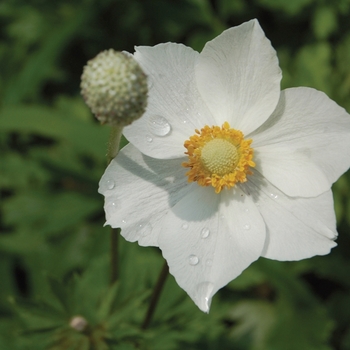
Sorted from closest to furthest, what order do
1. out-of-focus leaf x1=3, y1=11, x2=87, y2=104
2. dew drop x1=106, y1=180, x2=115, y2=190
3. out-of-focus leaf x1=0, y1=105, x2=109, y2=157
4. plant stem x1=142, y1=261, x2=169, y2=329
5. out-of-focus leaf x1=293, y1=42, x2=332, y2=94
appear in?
dew drop x1=106, y1=180, x2=115, y2=190 < plant stem x1=142, y1=261, x2=169, y2=329 < out-of-focus leaf x1=293, y1=42, x2=332, y2=94 < out-of-focus leaf x1=0, y1=105, x2=109, y2=157 < out-of-focus leaf x1=3, y1=11, x2=87, y2=104

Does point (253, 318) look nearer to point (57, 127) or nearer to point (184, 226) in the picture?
point (57, 127)

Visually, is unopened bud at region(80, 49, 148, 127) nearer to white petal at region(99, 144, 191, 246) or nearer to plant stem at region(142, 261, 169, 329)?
white petal at region(99, 144, 191, 246)

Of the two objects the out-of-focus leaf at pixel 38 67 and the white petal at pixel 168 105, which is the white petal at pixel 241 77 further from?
the out-of-focus leaf at pixel 38 67

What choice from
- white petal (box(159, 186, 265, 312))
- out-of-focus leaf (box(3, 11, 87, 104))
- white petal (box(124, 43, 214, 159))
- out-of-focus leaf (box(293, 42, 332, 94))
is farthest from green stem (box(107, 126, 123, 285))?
out-of-focus leaf (box(3, 11, 87, 104))

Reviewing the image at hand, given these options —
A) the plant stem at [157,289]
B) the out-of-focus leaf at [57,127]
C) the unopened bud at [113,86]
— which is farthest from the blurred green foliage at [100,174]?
the unopened bud at [113,86]

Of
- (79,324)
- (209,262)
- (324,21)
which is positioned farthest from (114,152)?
(324,21)
